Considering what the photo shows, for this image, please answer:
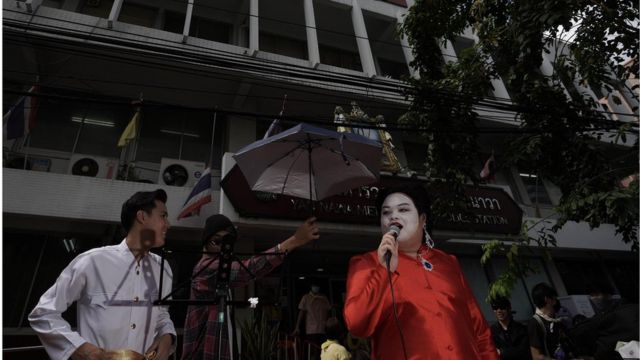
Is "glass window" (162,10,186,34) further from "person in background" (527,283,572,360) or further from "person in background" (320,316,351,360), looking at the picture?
"person in background" (527,283,572,360)

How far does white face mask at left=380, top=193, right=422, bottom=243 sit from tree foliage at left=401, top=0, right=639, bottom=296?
2.46m

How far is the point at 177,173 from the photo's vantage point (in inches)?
343

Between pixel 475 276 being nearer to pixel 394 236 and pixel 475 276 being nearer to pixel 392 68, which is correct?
pixel 392 68

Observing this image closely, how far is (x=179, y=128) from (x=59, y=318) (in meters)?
8.38

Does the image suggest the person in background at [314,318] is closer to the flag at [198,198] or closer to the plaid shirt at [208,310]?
the flag at [198,198]

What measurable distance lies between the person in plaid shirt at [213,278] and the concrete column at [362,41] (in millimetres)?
8232

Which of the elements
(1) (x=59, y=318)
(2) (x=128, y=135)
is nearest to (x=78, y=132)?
(2) (x=128, y=135)

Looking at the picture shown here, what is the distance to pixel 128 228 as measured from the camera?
262cm

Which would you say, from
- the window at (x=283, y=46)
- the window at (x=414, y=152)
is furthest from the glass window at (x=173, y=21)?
the window at (x=414, y=152)

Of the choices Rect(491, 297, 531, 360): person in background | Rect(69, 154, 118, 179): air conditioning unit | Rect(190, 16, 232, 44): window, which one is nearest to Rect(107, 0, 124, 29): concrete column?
Rect(190, 16, 232, 44): window

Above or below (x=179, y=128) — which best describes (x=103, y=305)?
below

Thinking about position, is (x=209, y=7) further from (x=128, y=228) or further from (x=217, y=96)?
(x=128, y=228)

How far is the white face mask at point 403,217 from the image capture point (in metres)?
2.80

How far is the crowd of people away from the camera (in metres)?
2.22
